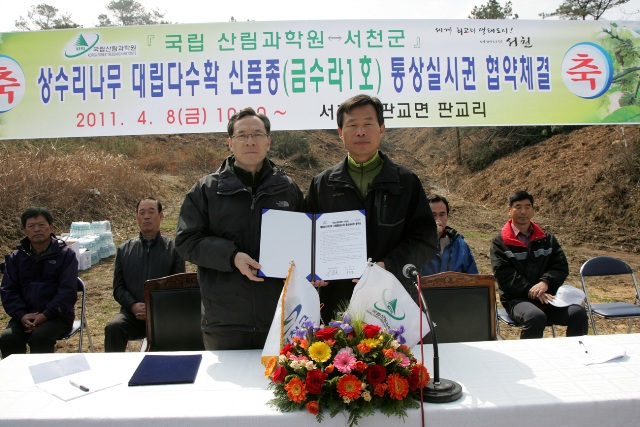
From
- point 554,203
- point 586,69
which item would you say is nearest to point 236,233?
point 586,69

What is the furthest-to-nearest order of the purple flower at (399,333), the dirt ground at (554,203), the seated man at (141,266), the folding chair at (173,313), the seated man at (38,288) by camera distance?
the dirt ground at (554,203) → the seated man at (141,266) → the seated man at (38,288) → the folding chair at (173,313) → the purple flower at (399,333)

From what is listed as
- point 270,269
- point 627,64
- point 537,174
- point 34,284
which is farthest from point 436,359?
point 537,174

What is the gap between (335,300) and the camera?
7.39 ft

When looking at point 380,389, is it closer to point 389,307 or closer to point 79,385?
point 389,307

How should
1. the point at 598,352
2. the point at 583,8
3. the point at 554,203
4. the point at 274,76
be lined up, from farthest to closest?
1. the point at 583,8
2. the point at 554,203
3. the point at 274,76
4. the point at 598,352

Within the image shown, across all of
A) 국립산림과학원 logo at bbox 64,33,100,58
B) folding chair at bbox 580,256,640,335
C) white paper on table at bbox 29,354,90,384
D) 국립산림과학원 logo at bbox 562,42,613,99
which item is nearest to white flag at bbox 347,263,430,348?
white paper on table at bbox 29,354,90,384

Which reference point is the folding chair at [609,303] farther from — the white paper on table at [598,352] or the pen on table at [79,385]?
the pen on table at [79,385]

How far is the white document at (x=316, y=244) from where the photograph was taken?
2.02m

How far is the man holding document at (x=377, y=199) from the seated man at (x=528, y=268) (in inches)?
72.8

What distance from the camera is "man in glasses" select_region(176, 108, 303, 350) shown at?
2.10 m

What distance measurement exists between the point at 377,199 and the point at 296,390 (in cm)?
98

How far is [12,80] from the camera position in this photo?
12.5ft

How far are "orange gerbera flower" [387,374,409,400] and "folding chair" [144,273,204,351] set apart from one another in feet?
6.52

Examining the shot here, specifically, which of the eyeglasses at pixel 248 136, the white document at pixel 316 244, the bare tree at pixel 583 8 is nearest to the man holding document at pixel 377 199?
the white document at pixel 316 244
